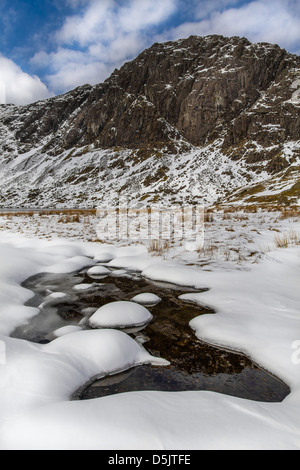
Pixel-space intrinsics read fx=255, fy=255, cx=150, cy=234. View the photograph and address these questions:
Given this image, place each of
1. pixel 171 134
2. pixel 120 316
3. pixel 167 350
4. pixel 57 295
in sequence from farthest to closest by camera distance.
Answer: pixel 171 134 → pixel 57 295 → pixel 120 316 → pixel 167 350

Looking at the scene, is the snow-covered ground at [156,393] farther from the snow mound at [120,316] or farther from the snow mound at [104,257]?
the snow mound at [104,257]

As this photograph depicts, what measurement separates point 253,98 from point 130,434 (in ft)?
466

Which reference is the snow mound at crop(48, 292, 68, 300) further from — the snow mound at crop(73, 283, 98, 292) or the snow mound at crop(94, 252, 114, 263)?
the snow mound at crop(94, 252, 114, 263)

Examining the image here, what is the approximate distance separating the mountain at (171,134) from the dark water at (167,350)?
5480cm

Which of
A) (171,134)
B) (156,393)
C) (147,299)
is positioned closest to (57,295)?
(147,299)

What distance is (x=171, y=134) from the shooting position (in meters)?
128

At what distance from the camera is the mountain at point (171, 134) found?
85.3 metres

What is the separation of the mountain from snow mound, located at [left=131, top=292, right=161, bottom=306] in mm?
Answer: 54667

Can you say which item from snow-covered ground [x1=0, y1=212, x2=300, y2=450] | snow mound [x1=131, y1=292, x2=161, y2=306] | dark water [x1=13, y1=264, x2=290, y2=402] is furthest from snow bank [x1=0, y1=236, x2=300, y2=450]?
snow mound [x1=131, y1=292, x2=161, y2=306]

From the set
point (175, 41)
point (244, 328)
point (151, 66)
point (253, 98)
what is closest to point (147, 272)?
point (244, 328)

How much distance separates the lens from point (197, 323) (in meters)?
4.06

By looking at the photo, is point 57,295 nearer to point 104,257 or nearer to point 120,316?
point 120,316

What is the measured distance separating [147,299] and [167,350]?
68.1 inches

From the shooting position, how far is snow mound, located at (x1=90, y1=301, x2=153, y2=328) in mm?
4035
